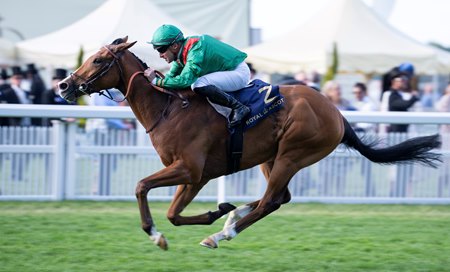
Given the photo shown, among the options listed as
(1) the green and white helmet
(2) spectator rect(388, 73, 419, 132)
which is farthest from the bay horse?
(2) spectator rect(388, 73, 419, 132)

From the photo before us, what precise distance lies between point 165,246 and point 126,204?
A: 3.59m

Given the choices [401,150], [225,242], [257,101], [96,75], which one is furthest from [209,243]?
[401,150]

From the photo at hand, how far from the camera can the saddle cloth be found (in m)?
6.80

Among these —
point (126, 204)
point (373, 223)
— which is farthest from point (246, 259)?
point (126, 204)

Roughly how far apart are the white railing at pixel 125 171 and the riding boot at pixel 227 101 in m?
2.90

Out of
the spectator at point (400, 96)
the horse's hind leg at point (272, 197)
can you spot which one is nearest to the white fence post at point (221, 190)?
the horse's hind leg at point (272, 197)

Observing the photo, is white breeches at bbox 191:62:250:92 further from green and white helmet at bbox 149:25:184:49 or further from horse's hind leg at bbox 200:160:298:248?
horse's hind leg at bbox 200:160:298:248

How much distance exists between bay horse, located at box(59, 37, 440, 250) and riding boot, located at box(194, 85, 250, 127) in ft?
0.42

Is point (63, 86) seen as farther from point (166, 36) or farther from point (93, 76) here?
point (166, 36)

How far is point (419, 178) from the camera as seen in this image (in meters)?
10.3

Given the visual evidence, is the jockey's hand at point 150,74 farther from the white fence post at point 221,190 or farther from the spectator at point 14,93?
the spectator at point 14,93

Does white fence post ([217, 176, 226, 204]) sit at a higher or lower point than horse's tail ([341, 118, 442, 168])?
lower

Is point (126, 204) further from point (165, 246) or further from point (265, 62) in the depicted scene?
point (265, 62)

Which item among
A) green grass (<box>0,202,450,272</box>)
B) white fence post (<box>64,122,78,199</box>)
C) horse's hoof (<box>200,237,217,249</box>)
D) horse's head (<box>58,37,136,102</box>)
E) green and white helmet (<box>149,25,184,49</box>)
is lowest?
green grass (<box>0,202,450,272</box>)
